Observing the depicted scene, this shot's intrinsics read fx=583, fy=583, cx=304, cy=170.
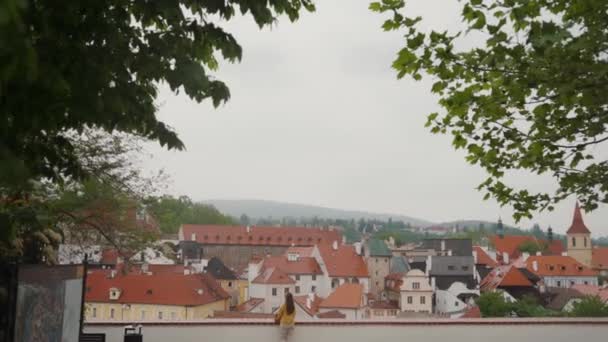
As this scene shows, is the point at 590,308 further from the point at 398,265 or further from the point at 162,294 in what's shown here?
the point at 398,265

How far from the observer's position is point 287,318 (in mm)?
8547

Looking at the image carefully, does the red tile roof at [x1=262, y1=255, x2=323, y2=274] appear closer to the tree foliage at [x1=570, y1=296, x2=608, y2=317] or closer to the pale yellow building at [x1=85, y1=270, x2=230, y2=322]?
the pale yellow building at [x1=85, y1=270, x2=230, y2=322]

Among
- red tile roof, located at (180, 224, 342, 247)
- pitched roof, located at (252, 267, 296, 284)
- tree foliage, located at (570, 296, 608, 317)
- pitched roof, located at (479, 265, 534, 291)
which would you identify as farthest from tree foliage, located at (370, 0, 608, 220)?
red tile roof, located at (180, 224, 342, 247)

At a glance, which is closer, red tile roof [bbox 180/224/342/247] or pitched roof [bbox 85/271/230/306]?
pitched roof [bbox 85/271/230/306]

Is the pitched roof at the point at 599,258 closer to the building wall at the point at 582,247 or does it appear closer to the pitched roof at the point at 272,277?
the building wall at the point at 582,247

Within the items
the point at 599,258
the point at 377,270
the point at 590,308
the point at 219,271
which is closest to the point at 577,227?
the point at 599,258

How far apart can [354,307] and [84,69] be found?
33820 mm

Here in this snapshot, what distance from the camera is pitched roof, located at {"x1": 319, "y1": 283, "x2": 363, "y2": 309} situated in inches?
1378

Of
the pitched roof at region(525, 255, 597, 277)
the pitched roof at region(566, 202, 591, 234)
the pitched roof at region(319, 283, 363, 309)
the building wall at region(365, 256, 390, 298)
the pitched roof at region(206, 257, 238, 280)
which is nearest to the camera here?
the pitched roof at region(319, 283, 363, 309)

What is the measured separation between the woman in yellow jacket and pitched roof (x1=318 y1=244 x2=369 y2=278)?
54987mm

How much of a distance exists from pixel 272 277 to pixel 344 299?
13.8m

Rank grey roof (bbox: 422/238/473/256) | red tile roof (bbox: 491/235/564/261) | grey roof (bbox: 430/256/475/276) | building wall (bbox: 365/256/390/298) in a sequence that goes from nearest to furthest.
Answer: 1. grey roof (bbox: 430/256/475/276)
2. grey roof (bbox: 422/238/473/256)
3. building wall (bbox: 365/256/390/298)
4. red tile roof (bbox: 491/235/564/261)

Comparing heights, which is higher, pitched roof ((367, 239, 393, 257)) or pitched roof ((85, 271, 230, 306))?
pitched roof ((367, 239, 393, 257))

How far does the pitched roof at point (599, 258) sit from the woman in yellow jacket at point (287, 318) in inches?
3328
